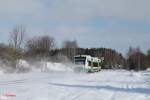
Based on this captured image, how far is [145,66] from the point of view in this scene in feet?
343

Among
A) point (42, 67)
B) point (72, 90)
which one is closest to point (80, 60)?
point (42, 67)

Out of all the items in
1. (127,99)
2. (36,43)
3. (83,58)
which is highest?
(36,43)

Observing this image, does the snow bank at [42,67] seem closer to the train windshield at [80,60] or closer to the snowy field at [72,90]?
the train windshield at [80,60]

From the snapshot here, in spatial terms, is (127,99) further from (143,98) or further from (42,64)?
(42,64)

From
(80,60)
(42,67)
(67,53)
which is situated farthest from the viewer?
(67,53)

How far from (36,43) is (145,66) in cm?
3838

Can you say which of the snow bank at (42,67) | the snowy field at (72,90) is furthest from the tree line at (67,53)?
the snowy field at (72,90)

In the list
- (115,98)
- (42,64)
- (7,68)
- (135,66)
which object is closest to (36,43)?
(135,66)

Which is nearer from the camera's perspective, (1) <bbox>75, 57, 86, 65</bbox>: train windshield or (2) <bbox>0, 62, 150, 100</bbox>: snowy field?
(2) <bbox>0, 62, 150, 100</bbox>: snowy field

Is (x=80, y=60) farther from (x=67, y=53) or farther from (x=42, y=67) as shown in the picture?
(x=67, y=53)

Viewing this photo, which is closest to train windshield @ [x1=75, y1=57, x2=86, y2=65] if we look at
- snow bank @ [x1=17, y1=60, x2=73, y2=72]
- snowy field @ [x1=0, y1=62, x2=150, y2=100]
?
snow bank @ [x1=17, y1=60, x2=73, y2=72]

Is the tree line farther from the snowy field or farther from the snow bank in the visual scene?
the snowy field

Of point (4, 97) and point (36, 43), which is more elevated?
point (36, 43)

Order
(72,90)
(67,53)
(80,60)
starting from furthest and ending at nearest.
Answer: (67,53) → (80,60) → (72,90)
